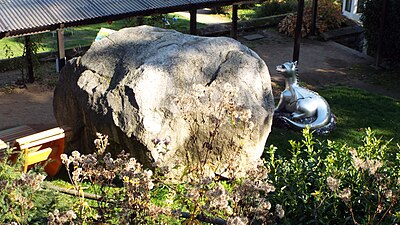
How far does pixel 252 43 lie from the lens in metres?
15.6

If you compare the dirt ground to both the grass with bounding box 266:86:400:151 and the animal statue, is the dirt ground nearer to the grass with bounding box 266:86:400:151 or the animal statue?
the grass with bounding box 266:86:400:151

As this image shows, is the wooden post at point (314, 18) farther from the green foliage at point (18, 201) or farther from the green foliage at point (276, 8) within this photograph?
the green foliage at point (18, 201)

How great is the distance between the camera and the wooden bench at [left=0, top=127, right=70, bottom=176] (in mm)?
7367

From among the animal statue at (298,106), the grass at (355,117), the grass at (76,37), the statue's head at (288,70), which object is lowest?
the grass at (76,37)

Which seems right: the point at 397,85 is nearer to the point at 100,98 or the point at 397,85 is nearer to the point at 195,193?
the point at 100,98

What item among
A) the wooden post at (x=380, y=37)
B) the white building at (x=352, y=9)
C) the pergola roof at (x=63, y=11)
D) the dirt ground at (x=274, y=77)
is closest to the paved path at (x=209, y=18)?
the dirt ground at (x=274, y=77)

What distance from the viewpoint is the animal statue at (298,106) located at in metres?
9.54

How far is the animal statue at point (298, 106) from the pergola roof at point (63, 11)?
7.98 ft

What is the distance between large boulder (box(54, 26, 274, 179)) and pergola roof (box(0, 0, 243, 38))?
4.50ft

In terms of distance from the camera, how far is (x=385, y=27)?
542 inches

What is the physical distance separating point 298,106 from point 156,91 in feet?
9.78

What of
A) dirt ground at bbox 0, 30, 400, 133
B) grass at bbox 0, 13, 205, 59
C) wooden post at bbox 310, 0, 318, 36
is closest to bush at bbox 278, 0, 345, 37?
wooden post at bbox 310, 0, 318, 36

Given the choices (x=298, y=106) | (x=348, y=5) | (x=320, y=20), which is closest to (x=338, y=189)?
(x=298, y=106)

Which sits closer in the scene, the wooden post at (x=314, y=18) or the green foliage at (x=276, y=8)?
the wooden post at (x=314, y=18)
